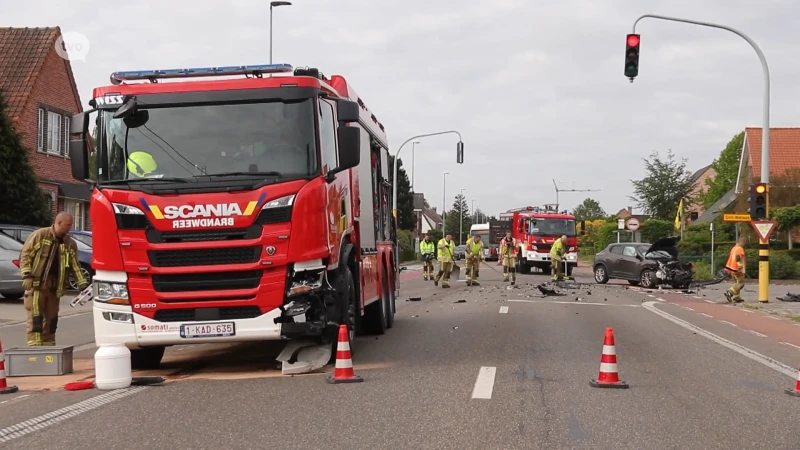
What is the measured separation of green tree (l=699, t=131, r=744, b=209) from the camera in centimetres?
9050

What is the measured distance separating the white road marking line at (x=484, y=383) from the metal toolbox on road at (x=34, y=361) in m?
4.52

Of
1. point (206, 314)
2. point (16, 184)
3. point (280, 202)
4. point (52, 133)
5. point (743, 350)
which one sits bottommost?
point (743, 350)

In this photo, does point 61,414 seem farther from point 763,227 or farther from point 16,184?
point 16,184

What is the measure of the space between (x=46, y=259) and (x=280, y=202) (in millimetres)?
3705

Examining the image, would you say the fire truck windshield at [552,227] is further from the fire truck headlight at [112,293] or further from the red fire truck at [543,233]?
the fire truck headlight at [112,293]

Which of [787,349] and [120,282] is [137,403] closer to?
[120,282]

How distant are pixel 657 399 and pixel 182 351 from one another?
271 inches

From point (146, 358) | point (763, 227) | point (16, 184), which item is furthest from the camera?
point (16, 184)

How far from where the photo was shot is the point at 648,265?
29.9 meters

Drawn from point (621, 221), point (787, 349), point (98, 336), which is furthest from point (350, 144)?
point (621, 221)

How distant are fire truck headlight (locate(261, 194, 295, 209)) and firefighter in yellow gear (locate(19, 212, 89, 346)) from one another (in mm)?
3230

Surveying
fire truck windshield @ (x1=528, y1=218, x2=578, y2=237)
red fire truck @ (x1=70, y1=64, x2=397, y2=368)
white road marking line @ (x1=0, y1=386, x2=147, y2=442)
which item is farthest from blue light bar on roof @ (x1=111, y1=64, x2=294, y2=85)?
fire truck windshield @ (x1=528, y1=218, x2=578, y2=237)

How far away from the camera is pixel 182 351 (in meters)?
12.7

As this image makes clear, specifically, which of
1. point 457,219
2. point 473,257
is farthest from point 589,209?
point 473,257
